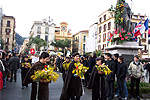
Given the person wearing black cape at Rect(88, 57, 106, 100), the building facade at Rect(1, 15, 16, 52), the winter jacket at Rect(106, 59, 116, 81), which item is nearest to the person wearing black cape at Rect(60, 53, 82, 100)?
the person wearing black cape at Rect(88, 57, 106, 100)

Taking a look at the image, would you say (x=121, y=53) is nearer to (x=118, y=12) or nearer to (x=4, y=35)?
(x=118, y=12)

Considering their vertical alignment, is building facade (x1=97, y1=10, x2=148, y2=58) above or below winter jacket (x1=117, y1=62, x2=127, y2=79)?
above

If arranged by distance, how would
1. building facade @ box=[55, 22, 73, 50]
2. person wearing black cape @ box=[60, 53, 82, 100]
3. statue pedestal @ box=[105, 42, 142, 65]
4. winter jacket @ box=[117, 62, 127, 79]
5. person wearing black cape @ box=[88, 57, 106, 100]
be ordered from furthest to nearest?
1. building facade @ box=[55, 22, 73, 50]
2. statue pedestal @ box=[105, 42, 142, 65]
3. winter jacket @ box=[117, 62, 127, 79]
4. person wearing black cape @ box=[88, 57, 106, 100]
5. person wearing black cape @ box=[60, 53, 82, 100]

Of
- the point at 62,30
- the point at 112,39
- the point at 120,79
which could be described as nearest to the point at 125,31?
the point at 112,39

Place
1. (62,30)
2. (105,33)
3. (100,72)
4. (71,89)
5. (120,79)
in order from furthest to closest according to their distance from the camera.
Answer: (62,30) → (105,33) → (120,79) → (100,72) → (71,89)

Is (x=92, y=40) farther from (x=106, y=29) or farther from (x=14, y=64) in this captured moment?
(x=14, y=64)

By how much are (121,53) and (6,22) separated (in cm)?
5882

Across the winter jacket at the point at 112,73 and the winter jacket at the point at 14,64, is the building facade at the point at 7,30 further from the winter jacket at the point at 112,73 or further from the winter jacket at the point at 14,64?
the winter jacket at the point at 112,73

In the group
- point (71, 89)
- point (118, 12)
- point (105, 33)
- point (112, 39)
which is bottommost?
point (71, 89)

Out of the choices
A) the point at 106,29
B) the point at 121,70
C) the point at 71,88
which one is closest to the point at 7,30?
the point at 106,29

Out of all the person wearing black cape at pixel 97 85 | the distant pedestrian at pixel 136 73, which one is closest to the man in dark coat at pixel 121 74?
the distant pedestrian at pixel 136 73

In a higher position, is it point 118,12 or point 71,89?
point 118,12

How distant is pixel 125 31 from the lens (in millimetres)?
9289

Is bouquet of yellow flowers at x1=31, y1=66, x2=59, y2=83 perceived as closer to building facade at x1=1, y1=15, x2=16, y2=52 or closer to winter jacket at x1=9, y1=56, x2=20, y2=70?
winter jacket at x1=9, y1=56, x2=20, y2=70
